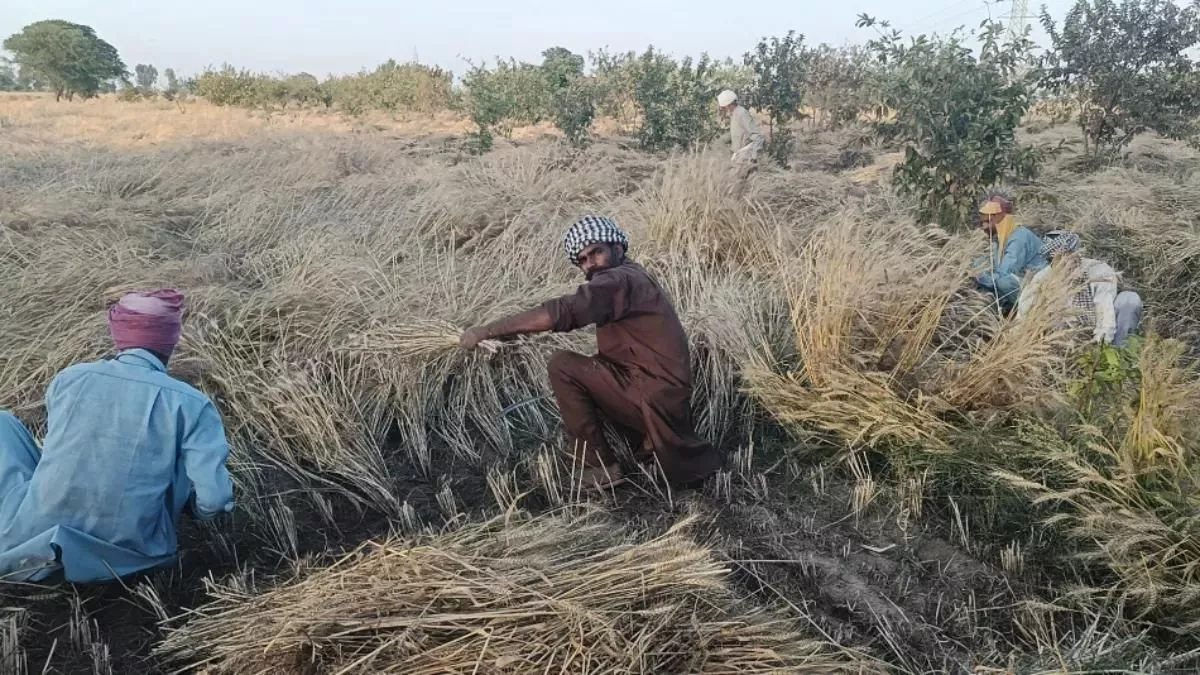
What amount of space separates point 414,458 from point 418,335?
22.1 inches

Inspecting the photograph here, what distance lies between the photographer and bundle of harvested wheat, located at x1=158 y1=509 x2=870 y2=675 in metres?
1.85

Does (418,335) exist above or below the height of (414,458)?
above

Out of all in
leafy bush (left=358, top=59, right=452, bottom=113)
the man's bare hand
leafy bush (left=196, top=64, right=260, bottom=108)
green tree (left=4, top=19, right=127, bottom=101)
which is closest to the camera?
the man's bare hand

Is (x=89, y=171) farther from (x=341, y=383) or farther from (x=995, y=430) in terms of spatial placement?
(x=995, y=430)

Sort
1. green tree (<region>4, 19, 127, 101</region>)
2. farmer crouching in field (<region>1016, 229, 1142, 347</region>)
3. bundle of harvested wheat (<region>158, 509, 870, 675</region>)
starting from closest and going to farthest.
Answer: bundle of harvested wheat (<region>158, 509, 870, 675</region>) < farmer crouching in field (<region>1016, 229, 1142, 347</region>) < green tree (<region>4, 19, 127, 101</region>)

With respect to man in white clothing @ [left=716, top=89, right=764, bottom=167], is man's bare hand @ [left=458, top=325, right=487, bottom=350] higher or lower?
lower

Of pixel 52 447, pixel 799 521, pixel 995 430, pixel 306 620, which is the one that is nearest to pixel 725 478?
pixel 799 521

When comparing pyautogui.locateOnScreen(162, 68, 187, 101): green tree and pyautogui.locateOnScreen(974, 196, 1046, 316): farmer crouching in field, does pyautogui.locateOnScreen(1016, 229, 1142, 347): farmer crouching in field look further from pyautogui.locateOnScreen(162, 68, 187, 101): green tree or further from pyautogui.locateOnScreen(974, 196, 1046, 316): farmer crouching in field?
pyautogui.locateOnScreen(162, 68, 187, 101): green tree

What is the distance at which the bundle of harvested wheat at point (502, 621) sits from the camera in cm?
185

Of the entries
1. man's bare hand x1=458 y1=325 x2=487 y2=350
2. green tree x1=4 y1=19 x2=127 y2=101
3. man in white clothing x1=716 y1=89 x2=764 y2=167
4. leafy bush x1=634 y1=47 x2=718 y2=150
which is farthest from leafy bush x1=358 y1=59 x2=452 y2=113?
man's bare hand x1=458 y1=325 x2=487 y2=350

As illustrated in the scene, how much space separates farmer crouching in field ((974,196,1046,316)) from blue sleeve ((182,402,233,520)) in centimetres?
381

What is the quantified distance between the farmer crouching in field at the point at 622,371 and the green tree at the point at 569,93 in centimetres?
780

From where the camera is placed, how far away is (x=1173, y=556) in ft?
7.87

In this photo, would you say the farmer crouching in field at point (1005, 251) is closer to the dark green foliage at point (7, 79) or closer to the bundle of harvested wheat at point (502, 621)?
the bundle of harvested wheat at point (502, 621)
